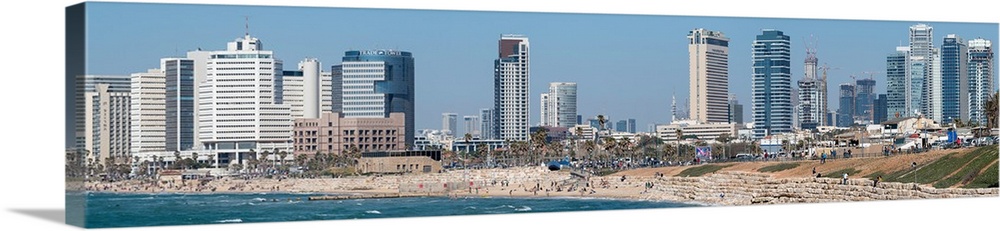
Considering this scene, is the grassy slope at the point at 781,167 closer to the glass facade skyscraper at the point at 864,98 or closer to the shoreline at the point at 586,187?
the shoreline at the point at 586,187

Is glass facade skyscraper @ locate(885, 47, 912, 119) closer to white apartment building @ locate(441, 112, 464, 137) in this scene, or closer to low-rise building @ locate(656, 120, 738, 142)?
low-rise building @ locate(656, 120, 738, 142)

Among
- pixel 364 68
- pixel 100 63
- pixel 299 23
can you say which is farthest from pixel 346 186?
pixel 100 63

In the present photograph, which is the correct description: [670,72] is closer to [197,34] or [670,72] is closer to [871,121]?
[871,121]

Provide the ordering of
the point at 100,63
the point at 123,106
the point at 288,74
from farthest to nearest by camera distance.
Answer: the point at 288,74 → the point at 123,106 → the point at 100,63

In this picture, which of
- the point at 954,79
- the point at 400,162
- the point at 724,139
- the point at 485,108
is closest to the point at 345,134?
the point at 400,162

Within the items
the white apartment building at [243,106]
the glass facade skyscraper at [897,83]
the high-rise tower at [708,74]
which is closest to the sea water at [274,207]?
the white apartment building at [243,106]

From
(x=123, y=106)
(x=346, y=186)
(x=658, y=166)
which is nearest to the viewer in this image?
(x=123, y=106)
